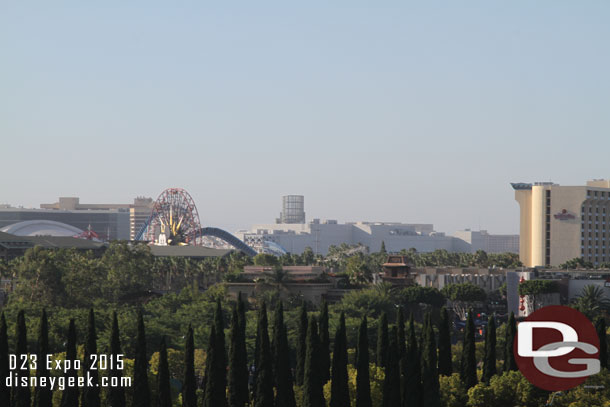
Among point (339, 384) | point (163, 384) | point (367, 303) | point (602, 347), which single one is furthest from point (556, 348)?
point (367, 303)

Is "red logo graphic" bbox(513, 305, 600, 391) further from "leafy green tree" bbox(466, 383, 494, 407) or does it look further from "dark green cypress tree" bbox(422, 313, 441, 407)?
"dark green cypress tree" bbox(422, 313, 441, 407)

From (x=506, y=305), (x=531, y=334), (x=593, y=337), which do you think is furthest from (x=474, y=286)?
(x=531, y=334)

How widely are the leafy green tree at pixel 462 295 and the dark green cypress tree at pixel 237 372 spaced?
8130cm

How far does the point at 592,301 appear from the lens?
152750 millimetres

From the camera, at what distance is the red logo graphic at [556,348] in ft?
230

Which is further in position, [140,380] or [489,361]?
[489,361]

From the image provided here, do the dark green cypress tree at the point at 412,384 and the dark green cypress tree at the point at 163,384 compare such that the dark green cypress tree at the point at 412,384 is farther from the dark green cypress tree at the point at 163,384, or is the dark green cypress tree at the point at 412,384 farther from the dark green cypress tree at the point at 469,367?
the dark green cypress tree at the point at 163,384

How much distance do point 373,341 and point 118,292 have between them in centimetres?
5264

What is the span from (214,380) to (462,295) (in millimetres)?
86231

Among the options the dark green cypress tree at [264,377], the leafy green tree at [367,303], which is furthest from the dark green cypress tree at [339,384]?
the leafy green tree at [367,303]

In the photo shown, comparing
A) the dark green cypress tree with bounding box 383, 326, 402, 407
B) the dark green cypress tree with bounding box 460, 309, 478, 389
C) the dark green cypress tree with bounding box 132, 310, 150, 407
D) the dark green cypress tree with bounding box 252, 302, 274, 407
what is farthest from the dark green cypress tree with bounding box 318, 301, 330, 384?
the dark green cypress tree with bounding box 132, 310, 150, 407

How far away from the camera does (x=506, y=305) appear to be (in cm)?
16975

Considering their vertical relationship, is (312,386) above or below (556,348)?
below

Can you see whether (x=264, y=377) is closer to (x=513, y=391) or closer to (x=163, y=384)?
(x=163, y=384)
